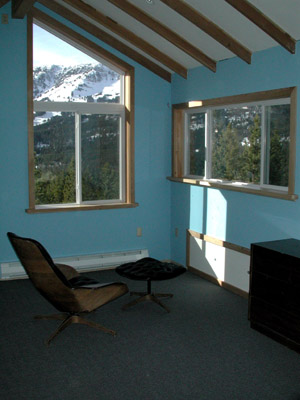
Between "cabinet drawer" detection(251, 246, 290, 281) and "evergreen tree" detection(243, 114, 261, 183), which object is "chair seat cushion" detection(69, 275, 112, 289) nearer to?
"cabinet drawer" detection(251, 246, 290, 281)

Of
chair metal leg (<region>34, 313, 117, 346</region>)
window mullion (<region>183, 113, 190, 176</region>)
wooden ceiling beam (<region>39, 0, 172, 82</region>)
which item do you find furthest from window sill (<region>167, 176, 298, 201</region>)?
chair metal leg (<region>34, 313, 117, 346</region>)

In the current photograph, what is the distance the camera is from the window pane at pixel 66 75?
576cm

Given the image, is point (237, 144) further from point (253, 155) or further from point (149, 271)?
point (149, 271)

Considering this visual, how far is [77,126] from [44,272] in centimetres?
259

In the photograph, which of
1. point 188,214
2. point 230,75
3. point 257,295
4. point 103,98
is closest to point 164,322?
point 257,295

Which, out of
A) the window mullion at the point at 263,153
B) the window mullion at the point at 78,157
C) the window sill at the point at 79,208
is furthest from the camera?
the window mullion at the point at 78,157

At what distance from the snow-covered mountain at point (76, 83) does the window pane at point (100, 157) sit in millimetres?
266

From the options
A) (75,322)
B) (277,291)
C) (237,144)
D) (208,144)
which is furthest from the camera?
(208,144)

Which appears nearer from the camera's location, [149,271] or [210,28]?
[210,28]

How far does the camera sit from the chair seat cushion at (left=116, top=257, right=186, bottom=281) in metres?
4.46

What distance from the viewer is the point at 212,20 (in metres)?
4.39

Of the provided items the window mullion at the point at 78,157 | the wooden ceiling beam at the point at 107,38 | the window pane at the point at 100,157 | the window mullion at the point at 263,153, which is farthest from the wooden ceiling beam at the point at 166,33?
the window mullion at the point at 78,157

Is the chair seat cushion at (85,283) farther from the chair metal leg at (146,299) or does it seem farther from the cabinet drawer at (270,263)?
the cabinet drawer at (270,263)

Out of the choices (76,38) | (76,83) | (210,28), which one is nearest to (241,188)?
(210,28)
